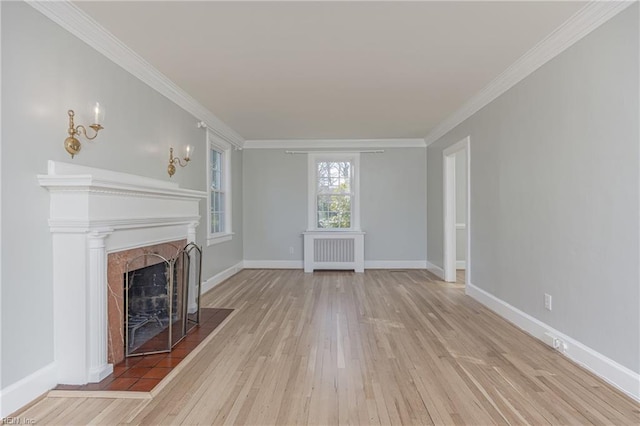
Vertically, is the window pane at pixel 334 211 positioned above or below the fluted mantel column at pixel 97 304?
above

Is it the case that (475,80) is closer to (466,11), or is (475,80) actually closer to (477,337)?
(466,11)

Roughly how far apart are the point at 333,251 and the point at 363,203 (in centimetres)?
110

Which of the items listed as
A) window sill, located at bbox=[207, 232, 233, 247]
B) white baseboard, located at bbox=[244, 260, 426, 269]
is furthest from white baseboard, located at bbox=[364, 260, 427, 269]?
window sill, located at bbox=[207, 232, 233, 247]

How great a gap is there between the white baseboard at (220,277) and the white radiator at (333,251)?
1.25 meters

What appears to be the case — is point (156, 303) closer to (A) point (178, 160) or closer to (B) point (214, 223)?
(A) point (178, 160)

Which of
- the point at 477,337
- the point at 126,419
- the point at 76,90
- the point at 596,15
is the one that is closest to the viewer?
the point at 126,419

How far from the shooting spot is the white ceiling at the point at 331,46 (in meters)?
2.34

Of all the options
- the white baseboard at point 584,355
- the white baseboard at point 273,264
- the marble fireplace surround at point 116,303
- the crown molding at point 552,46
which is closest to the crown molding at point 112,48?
the marble fireplace surround at point 116,303

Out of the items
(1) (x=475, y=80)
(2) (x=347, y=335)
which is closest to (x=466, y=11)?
(1) (x=475, y=80)

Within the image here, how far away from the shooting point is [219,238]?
538 cm

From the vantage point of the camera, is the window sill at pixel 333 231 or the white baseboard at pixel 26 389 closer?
the white baseboard at pixel 26 389

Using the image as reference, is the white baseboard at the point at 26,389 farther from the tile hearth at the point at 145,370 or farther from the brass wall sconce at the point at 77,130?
the brass wall sconce at the point at 77,130

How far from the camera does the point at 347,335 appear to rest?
3176mm

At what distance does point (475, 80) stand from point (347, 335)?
2.83 meters
